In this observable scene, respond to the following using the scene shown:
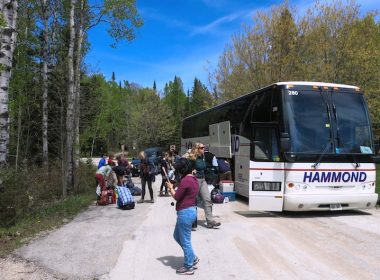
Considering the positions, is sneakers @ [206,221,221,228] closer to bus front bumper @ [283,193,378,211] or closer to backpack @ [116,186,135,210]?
bus front bumper @ [283,193,378,211]

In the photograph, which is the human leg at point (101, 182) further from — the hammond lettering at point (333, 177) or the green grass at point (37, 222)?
the hammond lettering at point (333, 177)

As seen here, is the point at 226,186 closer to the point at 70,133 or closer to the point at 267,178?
the point at 267,178

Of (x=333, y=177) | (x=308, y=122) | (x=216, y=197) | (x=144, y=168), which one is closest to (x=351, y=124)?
(x=308, y=122)

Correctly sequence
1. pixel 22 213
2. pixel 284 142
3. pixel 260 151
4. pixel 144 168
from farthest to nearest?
pixel 144 168 → pixel 260 151 → pixel 284 142 → pixel 22 213

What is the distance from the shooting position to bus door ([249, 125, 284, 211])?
1109cm

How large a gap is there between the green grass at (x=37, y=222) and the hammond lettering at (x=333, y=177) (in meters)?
6.09

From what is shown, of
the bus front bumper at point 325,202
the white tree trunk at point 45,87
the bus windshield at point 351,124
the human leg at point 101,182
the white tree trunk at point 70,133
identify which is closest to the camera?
the bus front bumper at point 325,202

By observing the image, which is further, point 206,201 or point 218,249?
point 206,201

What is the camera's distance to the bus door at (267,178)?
36.4 feet

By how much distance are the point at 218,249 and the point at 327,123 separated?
522 cm

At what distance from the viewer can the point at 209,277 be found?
19.9 feet

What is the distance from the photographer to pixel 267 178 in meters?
11.2

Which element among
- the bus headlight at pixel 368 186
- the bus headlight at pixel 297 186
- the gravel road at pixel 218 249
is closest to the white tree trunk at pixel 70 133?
the gravel road at pixel 218 249

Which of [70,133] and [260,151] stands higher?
[70,133]
